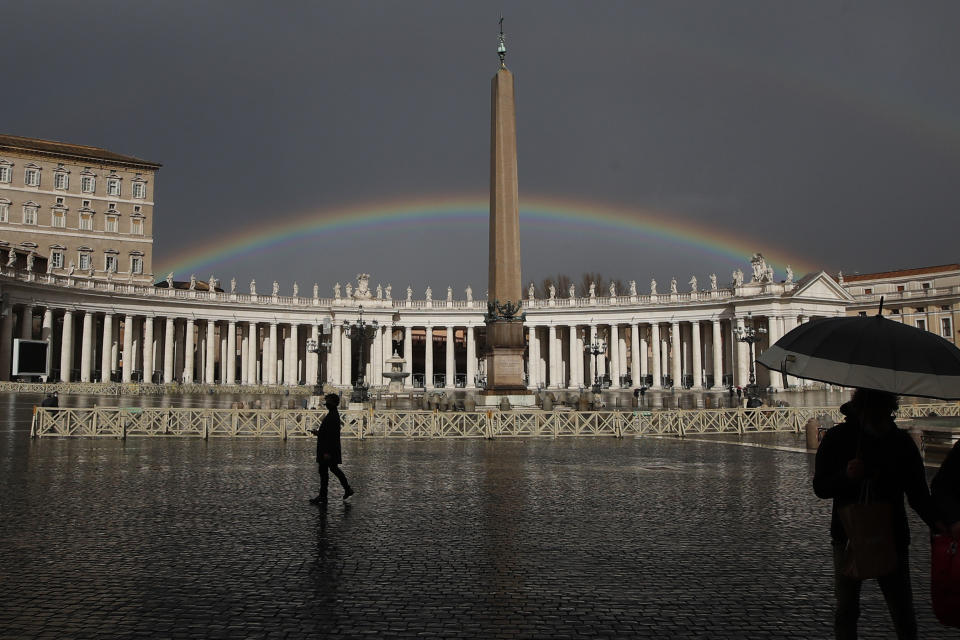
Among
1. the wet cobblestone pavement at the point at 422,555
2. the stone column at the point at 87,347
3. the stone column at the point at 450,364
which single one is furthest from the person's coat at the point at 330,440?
the stone column at the point at 450,364

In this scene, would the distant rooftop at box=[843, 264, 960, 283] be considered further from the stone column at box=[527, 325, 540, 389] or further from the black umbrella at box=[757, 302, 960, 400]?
the black umbrella at box=[757, 302, 960, 400]

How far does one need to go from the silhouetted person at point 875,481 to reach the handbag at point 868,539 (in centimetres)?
6

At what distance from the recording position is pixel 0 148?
72438mm

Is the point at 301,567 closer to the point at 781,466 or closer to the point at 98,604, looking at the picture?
the point at 98,604

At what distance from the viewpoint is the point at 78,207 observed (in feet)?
252

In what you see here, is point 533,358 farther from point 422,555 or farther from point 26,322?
point 422,555

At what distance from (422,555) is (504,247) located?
2164 cm

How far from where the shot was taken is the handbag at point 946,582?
12.8ft

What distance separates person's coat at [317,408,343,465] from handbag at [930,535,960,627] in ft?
28.1

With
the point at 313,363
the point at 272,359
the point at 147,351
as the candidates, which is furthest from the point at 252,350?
the point at 147,351

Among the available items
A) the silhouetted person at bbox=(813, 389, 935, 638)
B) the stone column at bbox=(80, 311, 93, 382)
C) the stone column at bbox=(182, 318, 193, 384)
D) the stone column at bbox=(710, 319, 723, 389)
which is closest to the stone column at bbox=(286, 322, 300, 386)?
the stone column at bbox=(182, 318, 193, 384)

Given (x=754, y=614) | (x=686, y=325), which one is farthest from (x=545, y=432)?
(x=686, y=325)

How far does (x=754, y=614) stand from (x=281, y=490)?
8.40m

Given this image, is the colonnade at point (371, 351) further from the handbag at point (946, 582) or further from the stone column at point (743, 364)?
the handbag at point (946, 582)
